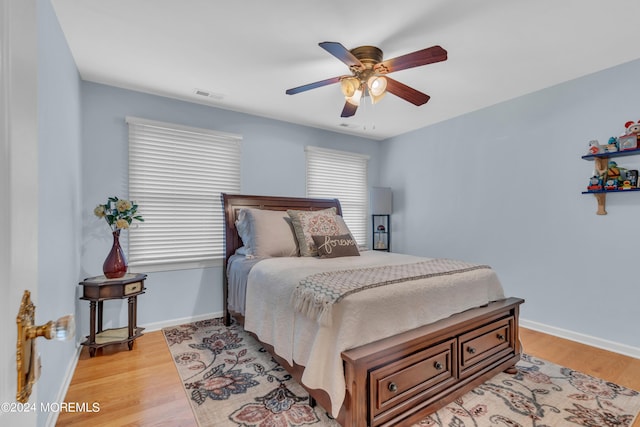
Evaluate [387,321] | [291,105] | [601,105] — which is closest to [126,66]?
[291,105]

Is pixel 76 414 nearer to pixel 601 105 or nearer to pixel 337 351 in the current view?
pixel 337 351

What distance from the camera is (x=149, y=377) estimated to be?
7.43 feet

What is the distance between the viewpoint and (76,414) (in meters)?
1.85

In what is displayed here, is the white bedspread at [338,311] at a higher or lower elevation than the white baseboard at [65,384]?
higher

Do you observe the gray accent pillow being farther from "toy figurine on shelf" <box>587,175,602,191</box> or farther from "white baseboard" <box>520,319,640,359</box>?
"toy figurine on shelf" <box>587,175,602,191</box>

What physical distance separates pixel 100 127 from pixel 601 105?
480 cm

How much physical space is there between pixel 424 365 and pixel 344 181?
329 centimetres

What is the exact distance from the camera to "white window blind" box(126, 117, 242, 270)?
318 centimetres

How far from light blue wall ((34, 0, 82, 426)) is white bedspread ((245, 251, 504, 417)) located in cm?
126

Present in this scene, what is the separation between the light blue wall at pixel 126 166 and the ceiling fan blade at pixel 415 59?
82.7 inches

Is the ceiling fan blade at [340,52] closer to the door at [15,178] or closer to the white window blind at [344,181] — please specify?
the door at [15,178]

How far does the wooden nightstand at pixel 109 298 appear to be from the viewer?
2.54m

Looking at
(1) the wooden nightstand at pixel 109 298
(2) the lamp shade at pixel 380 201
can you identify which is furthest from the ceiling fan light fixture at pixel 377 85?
(1) the wooden nightstand at pixel 109 298

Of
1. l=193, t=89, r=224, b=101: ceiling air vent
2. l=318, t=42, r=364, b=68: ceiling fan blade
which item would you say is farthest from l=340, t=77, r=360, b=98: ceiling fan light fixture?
l=193, t=89, r=224, b=101: ceiling air vent
